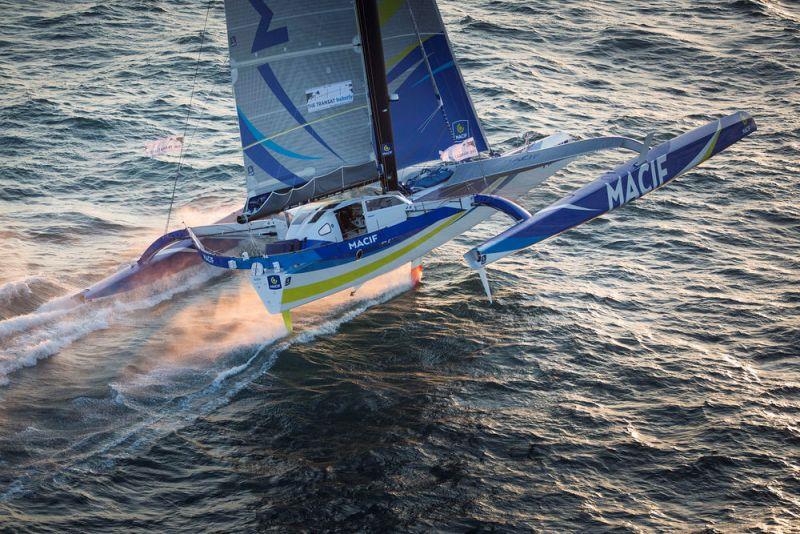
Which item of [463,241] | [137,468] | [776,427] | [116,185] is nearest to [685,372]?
[776,427]

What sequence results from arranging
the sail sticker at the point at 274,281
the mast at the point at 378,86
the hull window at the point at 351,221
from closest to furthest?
the sail sticker at the point at 274,281 → the mast at the point at 378,86 → the hull window at the point at 351,221

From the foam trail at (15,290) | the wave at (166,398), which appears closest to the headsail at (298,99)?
the wave at (166,398)

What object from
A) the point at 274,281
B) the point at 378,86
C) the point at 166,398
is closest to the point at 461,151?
the point at 378,86

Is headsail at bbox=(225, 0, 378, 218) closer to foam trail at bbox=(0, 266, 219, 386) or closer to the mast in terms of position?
the mast

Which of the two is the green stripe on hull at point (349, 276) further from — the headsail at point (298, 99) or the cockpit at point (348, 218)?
the headsail at point (298, 99)

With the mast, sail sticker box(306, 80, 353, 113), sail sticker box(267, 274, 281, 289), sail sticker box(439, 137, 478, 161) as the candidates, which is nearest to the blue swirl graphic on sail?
sail sticker box(306, 80, 353, 113)

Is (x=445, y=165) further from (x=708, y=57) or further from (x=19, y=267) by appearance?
(x=708, y=57)
